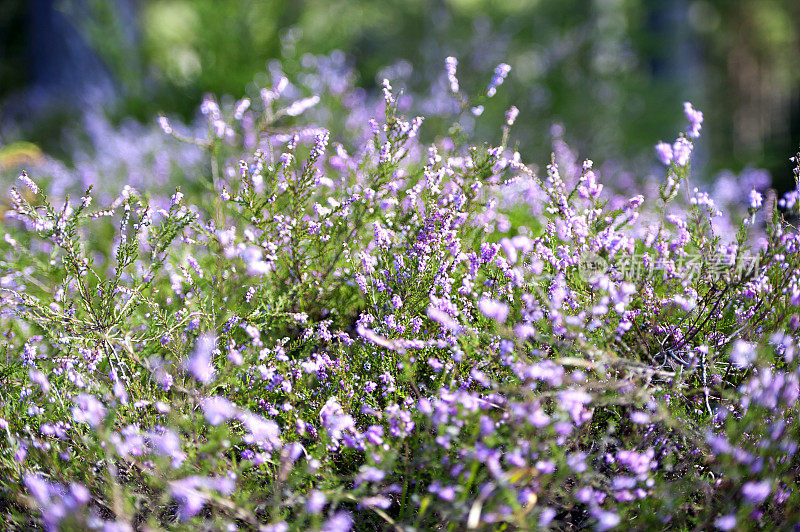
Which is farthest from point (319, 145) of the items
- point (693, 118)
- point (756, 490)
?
point (756, 490)

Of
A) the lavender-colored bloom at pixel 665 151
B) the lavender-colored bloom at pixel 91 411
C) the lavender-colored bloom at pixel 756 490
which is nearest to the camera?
the lavender-colored bloom at pixel 756 490

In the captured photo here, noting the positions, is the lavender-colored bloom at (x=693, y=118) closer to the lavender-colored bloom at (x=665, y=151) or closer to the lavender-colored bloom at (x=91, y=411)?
the lavender-colored bloom at (x=665, y=151)

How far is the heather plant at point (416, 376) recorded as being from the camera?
1462mm

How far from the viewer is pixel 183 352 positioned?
2008mm

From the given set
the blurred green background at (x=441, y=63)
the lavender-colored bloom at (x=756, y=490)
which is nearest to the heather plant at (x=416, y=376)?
the lavender-colored bloom at (x=756, y=490)

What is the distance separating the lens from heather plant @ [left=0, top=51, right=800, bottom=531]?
4.80ft

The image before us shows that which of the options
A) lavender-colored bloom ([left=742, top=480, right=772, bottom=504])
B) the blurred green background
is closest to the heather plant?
lavender-colored bloom ([left=742, top=480, right=772, bottom=504])

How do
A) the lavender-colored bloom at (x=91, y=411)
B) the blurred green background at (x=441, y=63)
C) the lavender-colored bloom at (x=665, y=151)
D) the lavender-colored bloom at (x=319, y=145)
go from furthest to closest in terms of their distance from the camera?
the blurred green background at (x=441, y=63)
the lavender-colored bloom at (x=319, y=145)
the lavender-colored bloom at (x=665, y=151)
the lavender-colored bloom at (x=91, y=411)

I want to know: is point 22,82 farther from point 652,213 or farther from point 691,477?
point 691,477

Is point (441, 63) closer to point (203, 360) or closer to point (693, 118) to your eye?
point (693, 118)

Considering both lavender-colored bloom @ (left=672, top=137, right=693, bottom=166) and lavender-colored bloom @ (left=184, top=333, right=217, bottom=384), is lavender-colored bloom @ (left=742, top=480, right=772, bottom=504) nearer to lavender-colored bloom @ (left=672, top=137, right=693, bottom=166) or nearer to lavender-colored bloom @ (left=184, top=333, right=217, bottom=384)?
lavender-colored bloom @ (left=672, top=137, right=693, bottom=166)

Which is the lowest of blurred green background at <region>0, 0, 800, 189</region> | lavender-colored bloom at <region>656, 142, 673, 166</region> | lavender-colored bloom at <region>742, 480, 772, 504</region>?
lavender-colored bloom at <region>742, 480, 772, 504</region>

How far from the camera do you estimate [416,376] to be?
208cm

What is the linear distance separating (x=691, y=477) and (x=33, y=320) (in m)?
2.10
